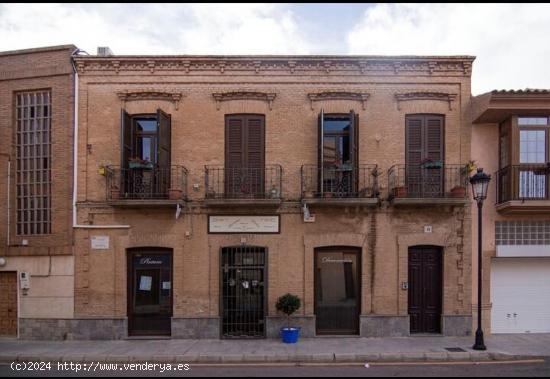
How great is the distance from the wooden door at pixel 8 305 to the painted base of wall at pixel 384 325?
10.0 m

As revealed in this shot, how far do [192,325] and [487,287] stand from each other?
8.57m

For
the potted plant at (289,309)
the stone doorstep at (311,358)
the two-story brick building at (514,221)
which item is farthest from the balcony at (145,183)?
the two-story brick building at (514,221)

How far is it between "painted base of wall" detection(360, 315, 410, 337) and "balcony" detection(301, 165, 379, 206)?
10.6 feet

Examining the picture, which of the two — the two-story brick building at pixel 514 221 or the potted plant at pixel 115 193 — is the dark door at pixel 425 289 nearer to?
the two-story brick building at pixel 514 221

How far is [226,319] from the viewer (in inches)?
469

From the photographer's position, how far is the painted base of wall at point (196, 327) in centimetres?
1177

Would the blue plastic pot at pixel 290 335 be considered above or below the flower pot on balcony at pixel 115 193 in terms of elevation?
below

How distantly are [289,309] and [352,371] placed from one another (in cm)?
259

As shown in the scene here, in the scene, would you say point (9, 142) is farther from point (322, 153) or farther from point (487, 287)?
point (487, 287)

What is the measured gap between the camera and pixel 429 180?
1198 centimetres

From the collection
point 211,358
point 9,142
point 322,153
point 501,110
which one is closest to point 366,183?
point 322,153

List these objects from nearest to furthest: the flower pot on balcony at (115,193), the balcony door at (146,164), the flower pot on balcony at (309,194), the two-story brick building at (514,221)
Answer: the balcony door at (146,164)
the two-story brick building at (514,221)
the flower pot on balcony at (115,193)
the flower pot on balcony at (309,194)

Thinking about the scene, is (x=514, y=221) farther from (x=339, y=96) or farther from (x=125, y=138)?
(x=125, y=138)

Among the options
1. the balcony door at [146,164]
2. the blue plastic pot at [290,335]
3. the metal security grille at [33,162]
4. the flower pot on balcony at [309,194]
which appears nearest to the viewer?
the blue plastic pot at [290,335]
